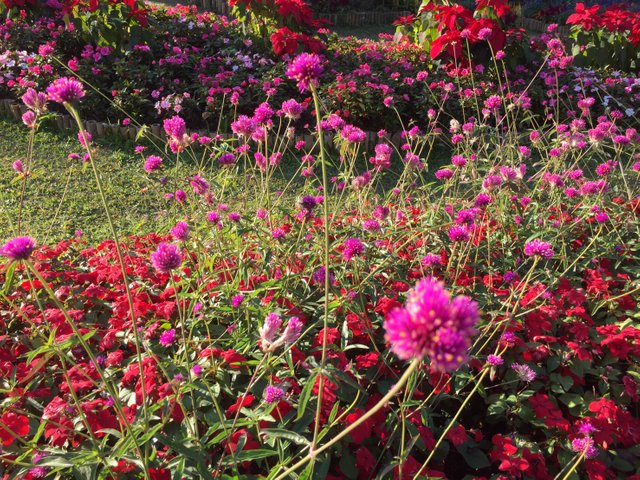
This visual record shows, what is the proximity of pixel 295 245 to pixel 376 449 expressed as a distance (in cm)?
71

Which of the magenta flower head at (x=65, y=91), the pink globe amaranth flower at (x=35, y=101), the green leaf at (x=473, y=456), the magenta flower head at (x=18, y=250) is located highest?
the magenta flower head at (x=65, y=91)

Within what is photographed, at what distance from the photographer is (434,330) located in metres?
0.69

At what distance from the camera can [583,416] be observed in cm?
161

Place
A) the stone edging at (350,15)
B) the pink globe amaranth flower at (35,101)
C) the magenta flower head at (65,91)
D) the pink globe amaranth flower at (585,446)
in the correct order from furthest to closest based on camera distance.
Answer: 1. the stone edging at (350,15)
2. the pink globe amaranth flower at (35,101)
3. the pink globe amaranth flower at (585,446)
4. the magenta flower head at (65,91)

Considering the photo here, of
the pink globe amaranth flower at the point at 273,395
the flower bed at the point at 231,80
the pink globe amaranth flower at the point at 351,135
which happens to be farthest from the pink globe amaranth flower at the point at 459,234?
the flower bed at the point at 231,80

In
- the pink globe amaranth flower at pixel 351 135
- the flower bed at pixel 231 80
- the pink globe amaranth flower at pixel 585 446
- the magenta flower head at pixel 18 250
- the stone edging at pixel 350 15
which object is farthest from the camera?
the stone edging at pixel 350 15

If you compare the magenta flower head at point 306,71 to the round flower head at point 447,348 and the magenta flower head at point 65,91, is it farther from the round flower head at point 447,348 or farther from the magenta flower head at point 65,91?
the round flower head at point 447,348

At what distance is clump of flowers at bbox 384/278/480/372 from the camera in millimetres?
677

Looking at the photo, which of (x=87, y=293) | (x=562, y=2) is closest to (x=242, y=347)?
(x=87, y=293)

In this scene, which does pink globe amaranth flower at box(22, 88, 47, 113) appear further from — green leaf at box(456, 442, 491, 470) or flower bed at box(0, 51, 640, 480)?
green leaf at box(456, 442, 491, 470)

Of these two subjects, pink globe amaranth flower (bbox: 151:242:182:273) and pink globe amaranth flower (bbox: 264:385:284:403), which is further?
pink globe amaranth flower (bbox: 264:385:284:403)

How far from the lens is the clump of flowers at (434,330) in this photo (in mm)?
677

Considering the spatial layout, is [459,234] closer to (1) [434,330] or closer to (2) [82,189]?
(1) [434,330]

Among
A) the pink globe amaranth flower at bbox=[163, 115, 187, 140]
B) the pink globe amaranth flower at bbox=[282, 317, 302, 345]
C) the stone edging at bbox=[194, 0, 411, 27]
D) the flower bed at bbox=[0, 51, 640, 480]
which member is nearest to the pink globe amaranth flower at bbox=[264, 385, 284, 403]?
the flower bed at bbox=[0, 51, 640, 480]
